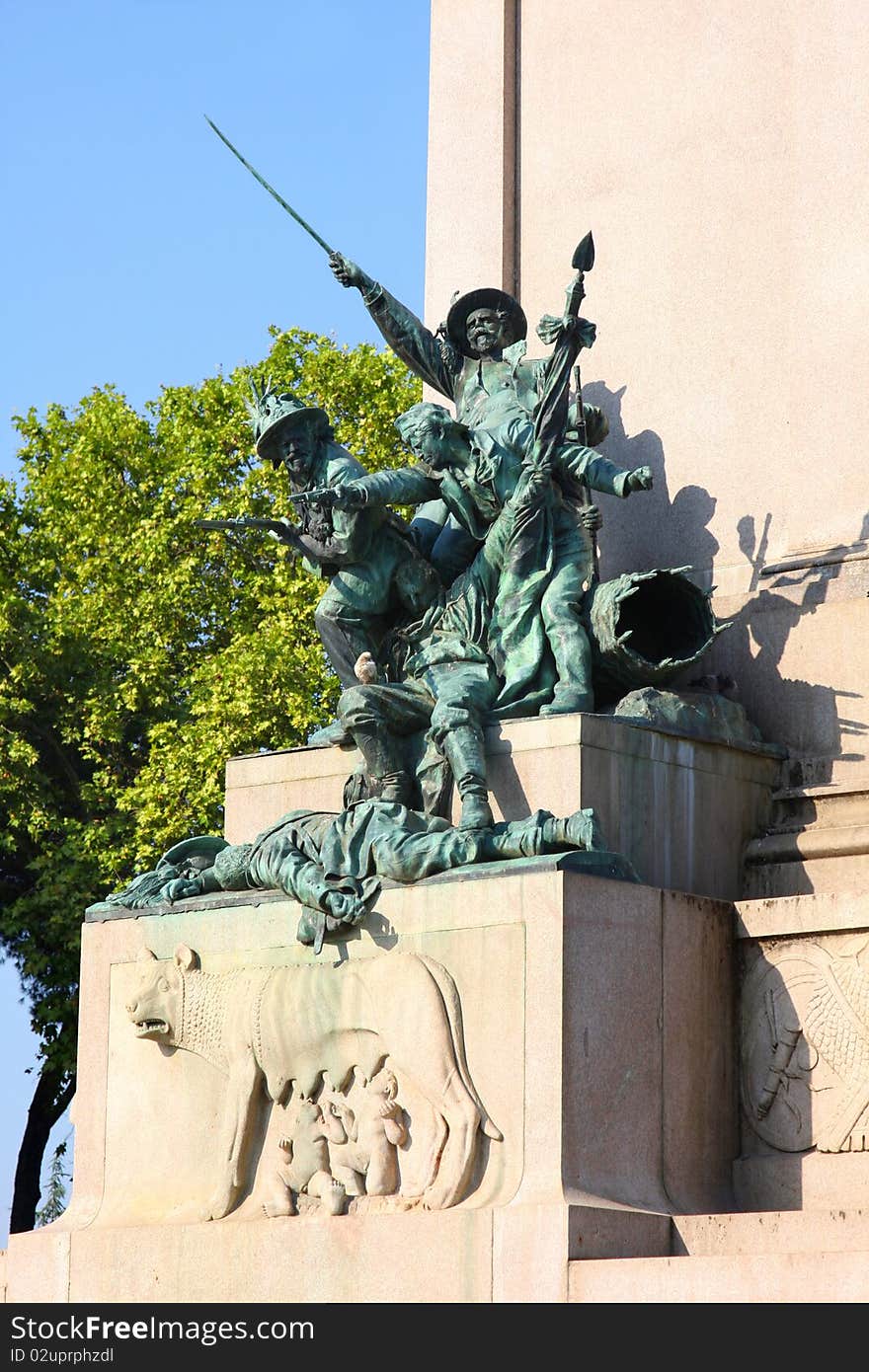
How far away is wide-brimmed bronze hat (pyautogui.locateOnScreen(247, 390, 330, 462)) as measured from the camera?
12562 millimetres

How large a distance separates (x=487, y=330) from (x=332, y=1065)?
394cm

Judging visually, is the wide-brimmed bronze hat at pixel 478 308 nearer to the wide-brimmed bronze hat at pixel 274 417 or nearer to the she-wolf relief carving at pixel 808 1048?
the wide-brimmed bronze hat at pixel 274 417

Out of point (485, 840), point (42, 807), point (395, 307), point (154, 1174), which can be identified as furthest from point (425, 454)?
point (42, 807)

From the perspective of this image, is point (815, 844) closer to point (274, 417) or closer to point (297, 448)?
point (297, 448)

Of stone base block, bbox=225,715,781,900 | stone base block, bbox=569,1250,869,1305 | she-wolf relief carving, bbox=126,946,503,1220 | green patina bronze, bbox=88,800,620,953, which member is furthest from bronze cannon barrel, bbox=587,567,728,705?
stone base block, bbox=569,1250,869,1305

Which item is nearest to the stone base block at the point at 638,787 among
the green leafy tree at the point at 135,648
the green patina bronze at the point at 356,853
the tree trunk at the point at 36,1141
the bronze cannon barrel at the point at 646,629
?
the green patina bronze at the point at 356,853

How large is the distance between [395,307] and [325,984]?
3.80 metres

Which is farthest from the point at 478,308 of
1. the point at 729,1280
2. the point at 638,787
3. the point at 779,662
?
the point at 729,1280

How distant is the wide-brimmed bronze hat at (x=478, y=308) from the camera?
526 inches

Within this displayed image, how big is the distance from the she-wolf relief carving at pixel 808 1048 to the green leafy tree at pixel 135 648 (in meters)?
12.7

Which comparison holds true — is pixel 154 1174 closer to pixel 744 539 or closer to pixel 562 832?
pixel 562 832

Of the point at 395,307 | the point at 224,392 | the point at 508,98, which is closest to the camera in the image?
the point at 395,307
